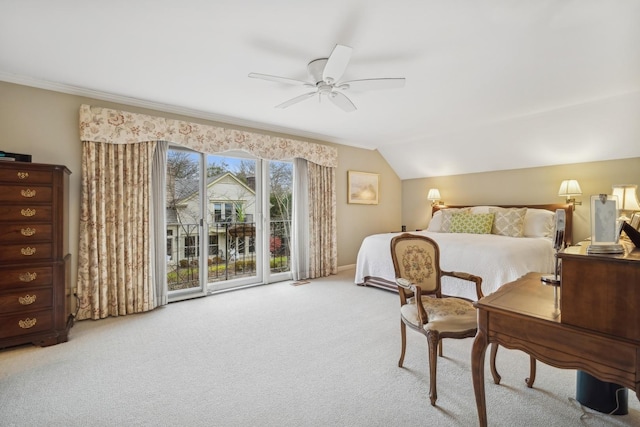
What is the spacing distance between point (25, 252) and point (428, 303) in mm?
3253

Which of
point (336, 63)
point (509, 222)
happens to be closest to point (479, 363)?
point (336, 63)

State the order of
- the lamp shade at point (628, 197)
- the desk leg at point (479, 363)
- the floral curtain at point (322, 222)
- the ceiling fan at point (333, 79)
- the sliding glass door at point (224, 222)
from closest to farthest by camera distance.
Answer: the desk leg at point (479, 363) < the ceiling fan at point (333, 79) < the lamp shade at point (628, 197) < the sliding glass door at point (224, 222) < the floral curtain at point (322, 222)

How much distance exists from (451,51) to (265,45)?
1442 mm

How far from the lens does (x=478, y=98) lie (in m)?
3.45

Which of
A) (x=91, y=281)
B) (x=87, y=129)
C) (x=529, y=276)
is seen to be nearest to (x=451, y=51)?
(x=529, y=276)

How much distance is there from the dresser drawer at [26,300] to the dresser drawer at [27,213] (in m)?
0.59

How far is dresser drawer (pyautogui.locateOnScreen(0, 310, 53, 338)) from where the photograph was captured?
2445 mm

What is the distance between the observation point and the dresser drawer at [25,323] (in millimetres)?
2445

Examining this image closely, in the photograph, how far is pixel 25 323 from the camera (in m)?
2.51

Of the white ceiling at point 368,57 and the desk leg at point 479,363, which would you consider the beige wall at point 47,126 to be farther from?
the desk leg at point 479,363

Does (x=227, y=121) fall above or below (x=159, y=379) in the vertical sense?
above

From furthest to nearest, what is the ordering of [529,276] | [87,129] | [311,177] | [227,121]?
[311,177] < [227,121] < [87,129] < [529,276]

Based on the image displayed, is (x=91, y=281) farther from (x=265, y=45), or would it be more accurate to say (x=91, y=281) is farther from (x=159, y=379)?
(x=265, y=45)

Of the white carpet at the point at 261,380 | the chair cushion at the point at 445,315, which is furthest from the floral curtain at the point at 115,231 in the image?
the chair cushion at the point at 445,315
